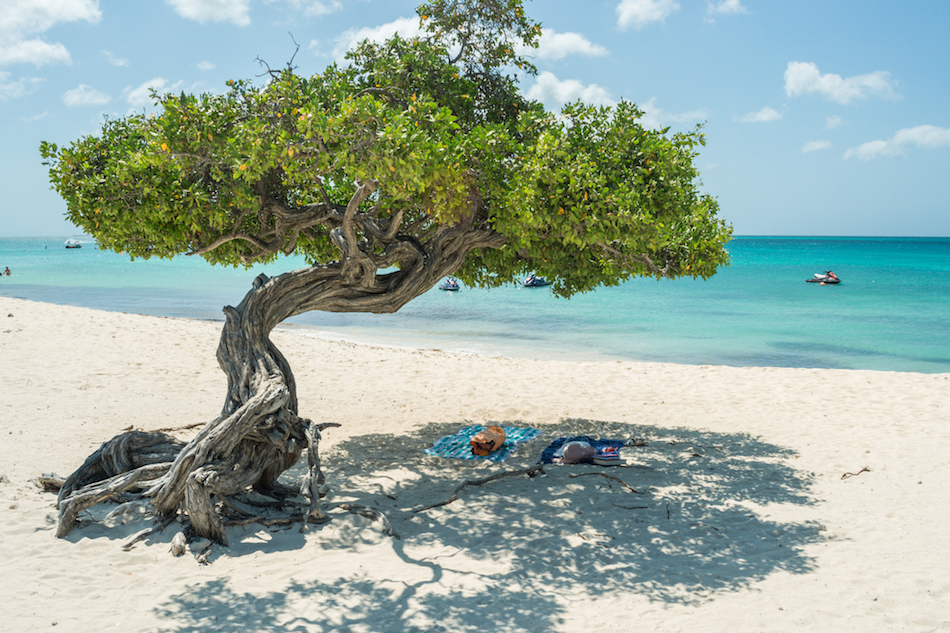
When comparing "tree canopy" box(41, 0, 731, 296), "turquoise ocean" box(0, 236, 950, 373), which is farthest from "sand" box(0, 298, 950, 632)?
"turquoise ocean" box(0, 236, 950, 373)

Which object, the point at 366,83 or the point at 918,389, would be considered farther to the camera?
the point at 918,389

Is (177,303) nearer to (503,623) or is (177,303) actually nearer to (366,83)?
(366,83)

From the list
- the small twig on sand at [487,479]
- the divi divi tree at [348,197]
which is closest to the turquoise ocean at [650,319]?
the small twig on sand at [487,479]

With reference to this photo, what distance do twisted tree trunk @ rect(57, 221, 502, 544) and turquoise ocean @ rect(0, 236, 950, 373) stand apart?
1413 centimetres

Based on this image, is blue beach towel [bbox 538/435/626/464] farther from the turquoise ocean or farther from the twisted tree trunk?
the turquoise ocean

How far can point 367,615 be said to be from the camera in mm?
4938

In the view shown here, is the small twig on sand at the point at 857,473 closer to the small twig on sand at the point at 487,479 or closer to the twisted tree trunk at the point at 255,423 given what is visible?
the small twig on sand at the point at 487,479

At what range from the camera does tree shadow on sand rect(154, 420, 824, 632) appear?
5035 millimetres

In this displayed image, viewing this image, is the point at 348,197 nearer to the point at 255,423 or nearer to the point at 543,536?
the point at 255,423

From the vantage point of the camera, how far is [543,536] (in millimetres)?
6453

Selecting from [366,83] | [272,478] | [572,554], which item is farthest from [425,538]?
[366,83]

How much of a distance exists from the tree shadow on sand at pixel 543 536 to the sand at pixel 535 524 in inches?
1.1

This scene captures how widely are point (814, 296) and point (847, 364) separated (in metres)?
24.8

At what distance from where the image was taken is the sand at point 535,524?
16.5 ft
